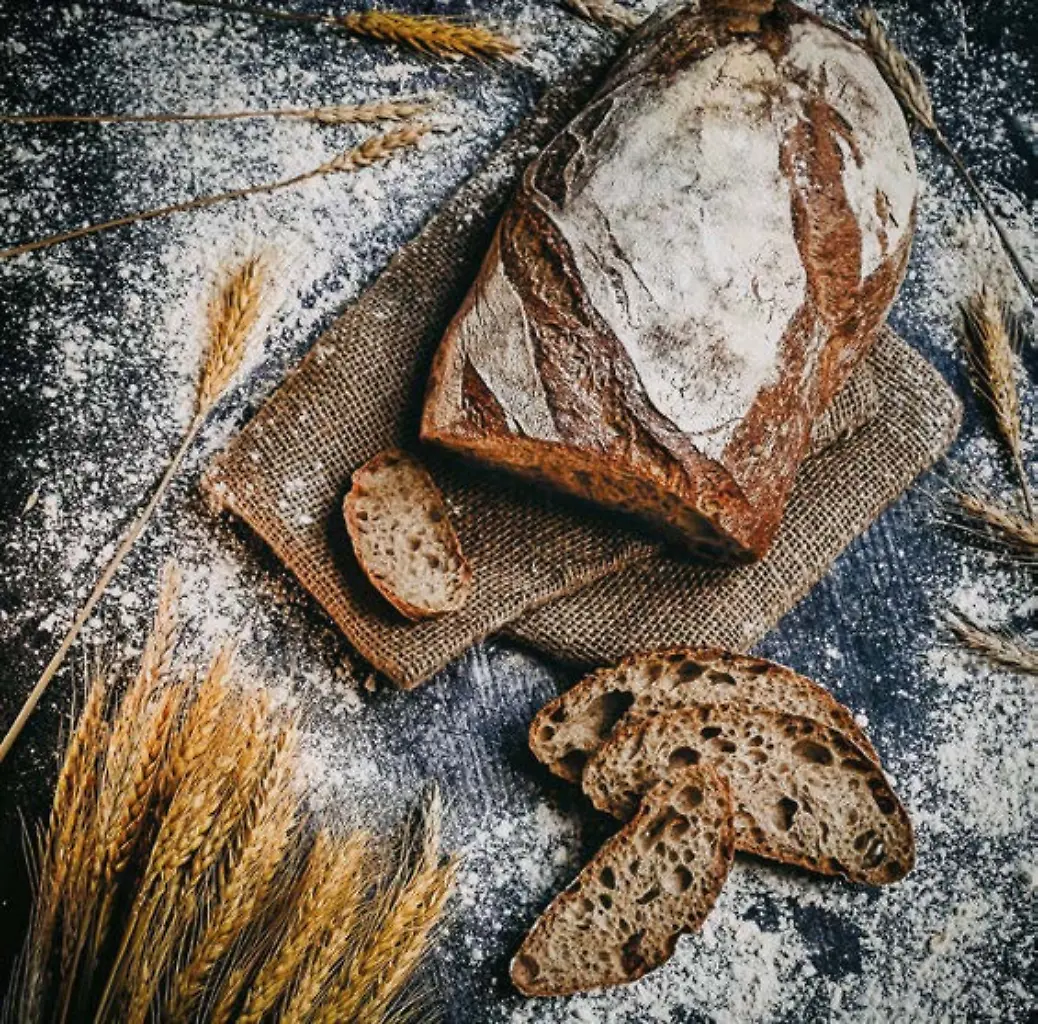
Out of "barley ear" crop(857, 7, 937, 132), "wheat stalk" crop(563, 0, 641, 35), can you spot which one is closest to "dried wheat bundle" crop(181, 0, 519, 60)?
"wheat stalk" crop(563, 0, 641, 35)

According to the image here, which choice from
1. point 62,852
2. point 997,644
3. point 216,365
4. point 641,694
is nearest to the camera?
point 62,852

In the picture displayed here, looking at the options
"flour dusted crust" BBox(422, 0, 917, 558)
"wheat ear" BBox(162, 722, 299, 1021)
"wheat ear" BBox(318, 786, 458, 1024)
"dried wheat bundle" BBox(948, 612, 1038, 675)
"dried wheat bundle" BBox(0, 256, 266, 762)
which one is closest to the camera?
"wheat ear" BBox(162, 722, 299, 1021)

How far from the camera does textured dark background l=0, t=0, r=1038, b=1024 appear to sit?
223 centimetres

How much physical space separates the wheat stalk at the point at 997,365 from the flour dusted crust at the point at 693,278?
407 mm

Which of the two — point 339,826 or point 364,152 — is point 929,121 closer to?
point 364,152

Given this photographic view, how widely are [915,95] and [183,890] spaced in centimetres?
217

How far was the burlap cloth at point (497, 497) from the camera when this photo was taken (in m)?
2.24

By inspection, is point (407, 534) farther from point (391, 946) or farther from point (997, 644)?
point (997, 644)

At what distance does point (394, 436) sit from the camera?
2.30m

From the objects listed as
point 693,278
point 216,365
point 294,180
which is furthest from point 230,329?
point 693,278

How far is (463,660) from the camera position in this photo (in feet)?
7.73

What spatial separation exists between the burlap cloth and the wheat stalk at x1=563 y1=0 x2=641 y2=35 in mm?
159

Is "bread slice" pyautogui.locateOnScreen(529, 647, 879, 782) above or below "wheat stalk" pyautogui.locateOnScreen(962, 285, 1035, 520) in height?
below

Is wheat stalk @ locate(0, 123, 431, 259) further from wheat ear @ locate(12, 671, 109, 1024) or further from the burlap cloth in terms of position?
wheat ear @ locate(12, 671, 109, 1024)
